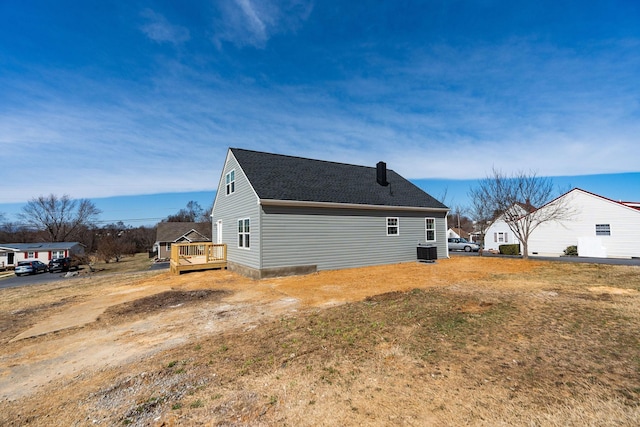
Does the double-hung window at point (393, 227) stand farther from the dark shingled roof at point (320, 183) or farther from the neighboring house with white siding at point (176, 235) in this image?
the neighboring house with white siding at point (176, 235)

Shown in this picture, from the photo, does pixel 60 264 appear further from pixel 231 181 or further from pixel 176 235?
pixel 231 181

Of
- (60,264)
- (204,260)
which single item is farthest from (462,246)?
(60,264)

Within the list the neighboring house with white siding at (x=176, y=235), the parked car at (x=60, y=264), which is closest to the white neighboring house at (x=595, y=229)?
the neighboring house with white siding at (x=176, y=235)

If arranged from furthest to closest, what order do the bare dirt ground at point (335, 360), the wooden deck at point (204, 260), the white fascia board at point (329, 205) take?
the wooden deck at point (204, 260)
the white fascia board at point (329, 205)
the bare dirt ground at point (335, 360)

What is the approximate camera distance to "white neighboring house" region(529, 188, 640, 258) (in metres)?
22.3

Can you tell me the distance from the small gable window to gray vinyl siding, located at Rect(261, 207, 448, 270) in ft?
60.0

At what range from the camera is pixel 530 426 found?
2.69 meters

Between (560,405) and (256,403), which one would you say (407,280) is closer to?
(560,405)

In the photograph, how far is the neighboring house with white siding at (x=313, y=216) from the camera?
12695mm

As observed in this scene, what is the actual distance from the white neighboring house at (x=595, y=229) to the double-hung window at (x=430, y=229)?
39.1 feet

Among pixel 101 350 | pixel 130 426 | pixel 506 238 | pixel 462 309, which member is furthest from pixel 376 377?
pixel 506 238

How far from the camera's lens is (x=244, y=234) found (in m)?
14.0

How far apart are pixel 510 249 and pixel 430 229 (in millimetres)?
16717

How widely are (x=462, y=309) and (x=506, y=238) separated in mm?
31331
